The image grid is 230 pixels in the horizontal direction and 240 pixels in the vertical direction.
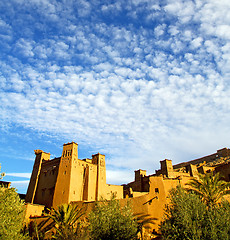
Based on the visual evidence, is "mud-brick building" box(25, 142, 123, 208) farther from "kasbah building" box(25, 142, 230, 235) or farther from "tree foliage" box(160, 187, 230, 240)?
"tree foliage" box(160, 187, 230, 240)

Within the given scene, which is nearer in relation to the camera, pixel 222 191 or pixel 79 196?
pixel 222 191

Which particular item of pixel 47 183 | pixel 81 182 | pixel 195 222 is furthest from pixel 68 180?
pixel 195 222

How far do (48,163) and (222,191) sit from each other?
1130 inches

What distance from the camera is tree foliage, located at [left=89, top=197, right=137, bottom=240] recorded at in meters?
19.4

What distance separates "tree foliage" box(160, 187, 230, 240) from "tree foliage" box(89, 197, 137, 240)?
303 cm

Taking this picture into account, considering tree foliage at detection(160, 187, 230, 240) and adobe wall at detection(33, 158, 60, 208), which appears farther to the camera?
adobe wall at detection(33, 158, 60, 208)

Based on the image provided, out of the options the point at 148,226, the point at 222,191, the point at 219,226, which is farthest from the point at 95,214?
the point at 222,191

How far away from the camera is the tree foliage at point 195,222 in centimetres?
1666

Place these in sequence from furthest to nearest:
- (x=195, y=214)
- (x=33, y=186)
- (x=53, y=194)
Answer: (x=33, y=186)
(x=53, y=194)
(x=195, y=214)

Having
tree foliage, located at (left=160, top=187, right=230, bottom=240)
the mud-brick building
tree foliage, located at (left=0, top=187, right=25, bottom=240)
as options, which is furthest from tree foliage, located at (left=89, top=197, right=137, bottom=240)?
the mud-brick building

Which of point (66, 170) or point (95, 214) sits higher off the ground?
point (66, 170)

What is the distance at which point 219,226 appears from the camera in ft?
56.0

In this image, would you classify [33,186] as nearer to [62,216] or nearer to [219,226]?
[62,216]

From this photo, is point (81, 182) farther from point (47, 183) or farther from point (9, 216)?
point (9, 216)
